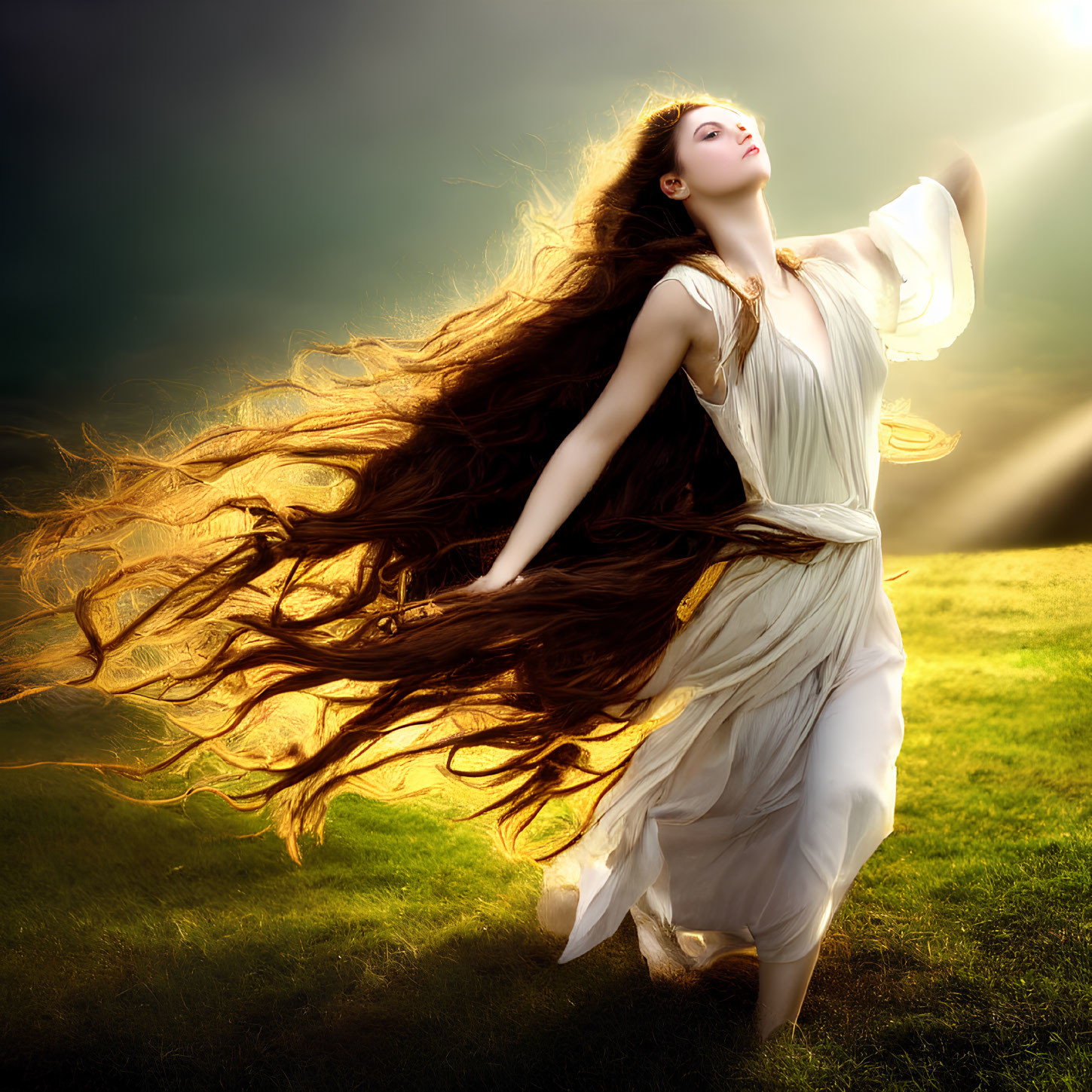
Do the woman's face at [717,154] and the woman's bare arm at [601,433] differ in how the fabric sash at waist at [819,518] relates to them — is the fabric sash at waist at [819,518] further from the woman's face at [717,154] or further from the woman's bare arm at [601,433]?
the woman's face at [717,154]

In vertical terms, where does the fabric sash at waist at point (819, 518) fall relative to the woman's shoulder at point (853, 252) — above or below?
below

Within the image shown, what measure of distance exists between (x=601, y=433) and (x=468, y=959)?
136cm

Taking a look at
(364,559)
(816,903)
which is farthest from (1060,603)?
(364,559)

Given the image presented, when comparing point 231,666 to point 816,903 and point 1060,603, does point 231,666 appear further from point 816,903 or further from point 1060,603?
point 1060,603

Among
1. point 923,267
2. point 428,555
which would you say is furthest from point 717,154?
point 428,555

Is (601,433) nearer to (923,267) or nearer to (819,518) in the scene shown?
(819,518)

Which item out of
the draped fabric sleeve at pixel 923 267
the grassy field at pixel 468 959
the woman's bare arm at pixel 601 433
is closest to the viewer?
the woman's bare arm at pixel 601 433

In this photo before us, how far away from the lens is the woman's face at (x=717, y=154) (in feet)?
6.70

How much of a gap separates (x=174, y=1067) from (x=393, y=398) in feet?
4.85

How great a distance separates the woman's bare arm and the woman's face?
0.29 meters

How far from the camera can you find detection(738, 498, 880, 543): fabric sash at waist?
6.58 ft

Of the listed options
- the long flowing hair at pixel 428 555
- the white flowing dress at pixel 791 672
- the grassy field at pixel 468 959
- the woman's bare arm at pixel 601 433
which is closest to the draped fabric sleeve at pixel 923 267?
the white flowing dress at pixel 791 672

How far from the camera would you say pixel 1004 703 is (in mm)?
3953

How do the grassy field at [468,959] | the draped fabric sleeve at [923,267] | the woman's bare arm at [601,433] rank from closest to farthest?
the woman's bare arm at [601,433]
the grassy field at [468,959]
the draped fabric sleeve at [923,267]
